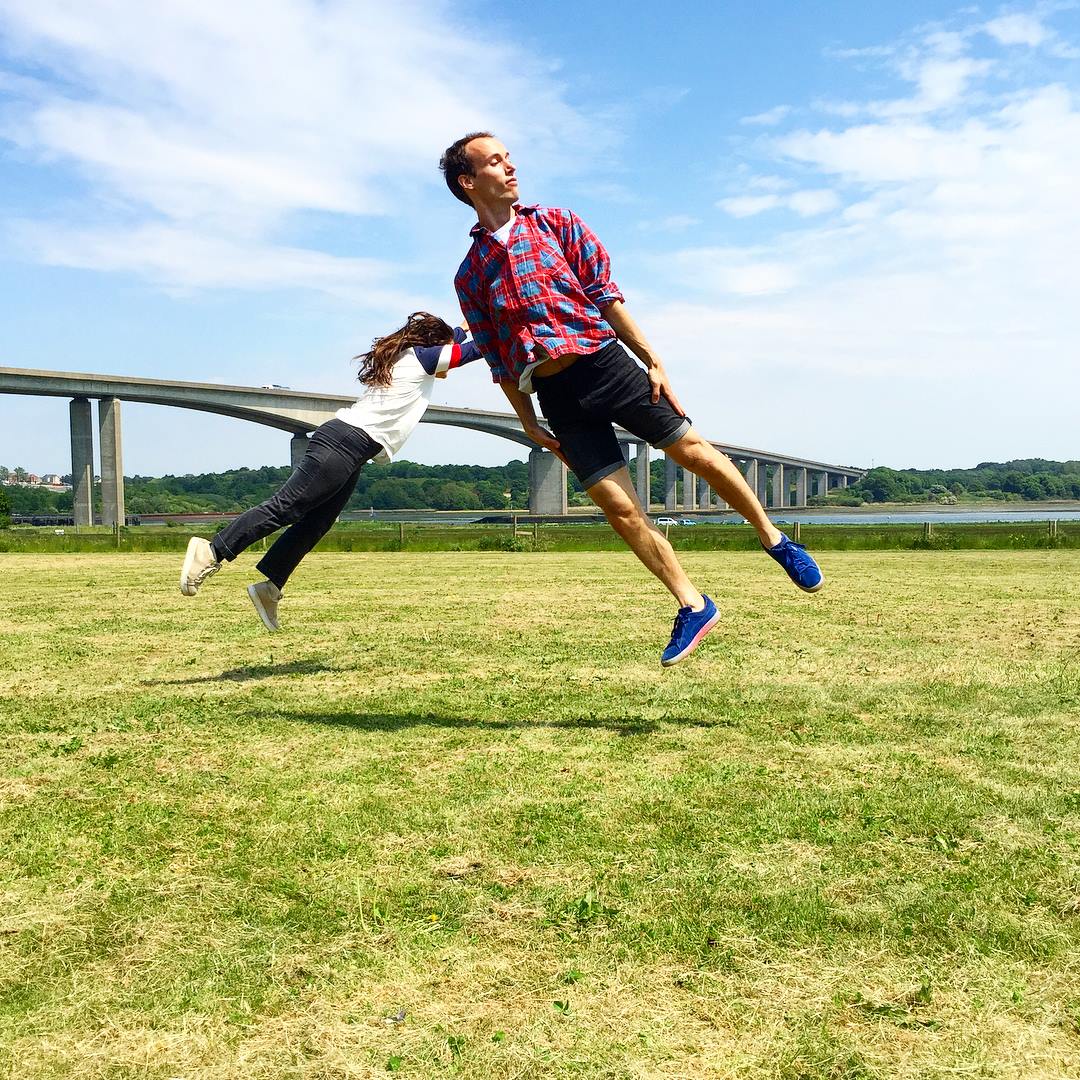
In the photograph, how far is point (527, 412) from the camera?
4.89 meters

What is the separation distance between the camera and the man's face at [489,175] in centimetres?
441

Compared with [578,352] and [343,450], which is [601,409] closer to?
[578,352]

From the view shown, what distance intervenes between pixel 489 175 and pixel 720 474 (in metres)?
1.72

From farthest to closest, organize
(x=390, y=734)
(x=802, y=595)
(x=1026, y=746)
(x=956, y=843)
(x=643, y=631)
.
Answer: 1. (x=802, y=595)
2. (x=643, y=631)
3. (x=390, y=734)
4. (x=1026, y=746)
5. (x=956, y=843)

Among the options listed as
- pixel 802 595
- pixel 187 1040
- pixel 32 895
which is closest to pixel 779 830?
pixel 187 1040

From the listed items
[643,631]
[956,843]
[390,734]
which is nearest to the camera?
[956,843]

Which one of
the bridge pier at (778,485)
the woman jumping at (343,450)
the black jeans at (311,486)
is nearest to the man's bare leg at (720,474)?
the woman jumping at (343,450)

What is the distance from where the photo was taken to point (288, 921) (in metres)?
2.09

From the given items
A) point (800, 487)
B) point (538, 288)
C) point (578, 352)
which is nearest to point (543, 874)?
point (578, 352)

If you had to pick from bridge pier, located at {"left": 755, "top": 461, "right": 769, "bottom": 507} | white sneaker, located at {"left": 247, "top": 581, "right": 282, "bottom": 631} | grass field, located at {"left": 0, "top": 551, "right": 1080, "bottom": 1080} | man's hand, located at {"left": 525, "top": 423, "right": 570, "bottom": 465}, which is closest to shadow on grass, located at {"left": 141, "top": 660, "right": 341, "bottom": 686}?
grass field, located at {"left": 0, "top": 551, "right": 1080, "bottom": 1080}

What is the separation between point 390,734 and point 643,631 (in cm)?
389

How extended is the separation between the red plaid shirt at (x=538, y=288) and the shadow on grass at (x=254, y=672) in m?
2.40

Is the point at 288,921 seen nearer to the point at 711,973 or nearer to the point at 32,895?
the point at 32,895

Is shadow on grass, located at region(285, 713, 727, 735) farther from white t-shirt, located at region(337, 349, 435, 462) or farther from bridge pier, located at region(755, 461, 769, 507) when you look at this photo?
bridge pier, located at region(755, 461, 769, 507)
